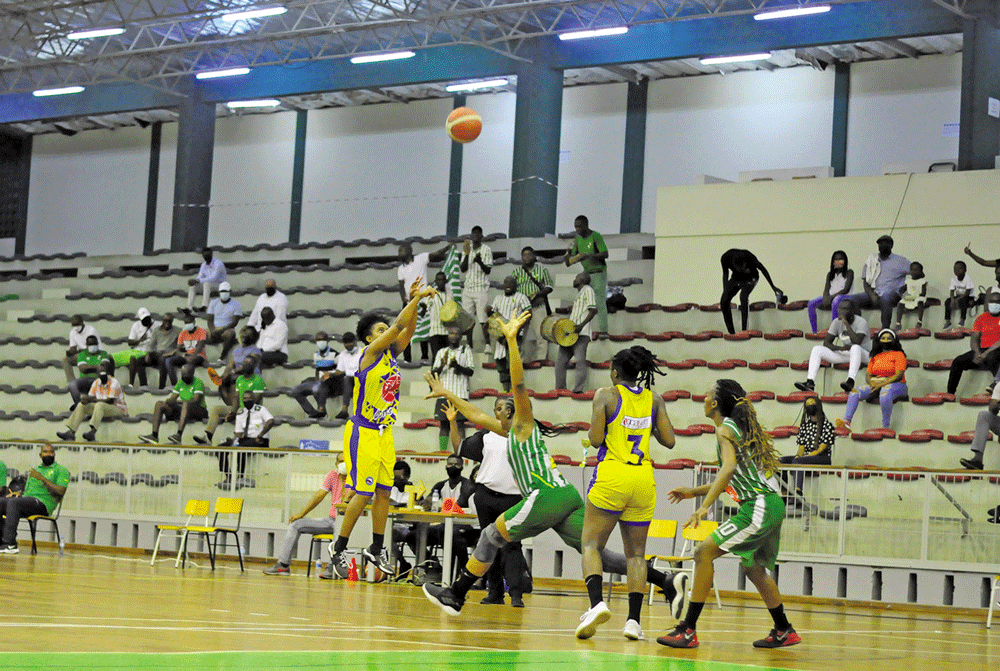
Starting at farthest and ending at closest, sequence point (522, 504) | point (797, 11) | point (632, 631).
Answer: point (797, 11), point (522, 504), point (632, 631)

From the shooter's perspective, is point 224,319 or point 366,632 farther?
point 224,319

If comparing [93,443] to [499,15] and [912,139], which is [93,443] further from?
[912,139]

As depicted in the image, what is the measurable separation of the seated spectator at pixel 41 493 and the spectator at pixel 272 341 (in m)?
5.20

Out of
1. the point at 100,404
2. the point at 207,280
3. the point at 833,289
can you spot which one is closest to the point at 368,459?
the point at 833,289

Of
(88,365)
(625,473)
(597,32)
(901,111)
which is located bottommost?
(625,473)

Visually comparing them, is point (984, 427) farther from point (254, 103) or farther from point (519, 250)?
point (254, 103)

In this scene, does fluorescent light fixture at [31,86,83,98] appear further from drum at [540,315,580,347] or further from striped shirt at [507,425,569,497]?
striped shirt at [507,425,569,497]

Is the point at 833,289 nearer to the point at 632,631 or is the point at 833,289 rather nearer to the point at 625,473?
the point at 625,473

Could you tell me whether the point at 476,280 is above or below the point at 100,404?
above

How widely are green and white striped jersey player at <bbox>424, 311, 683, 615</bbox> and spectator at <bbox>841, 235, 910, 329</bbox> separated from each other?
447 inches

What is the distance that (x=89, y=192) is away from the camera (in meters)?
35.5

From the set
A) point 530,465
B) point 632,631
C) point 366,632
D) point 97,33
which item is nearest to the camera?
point 366,632

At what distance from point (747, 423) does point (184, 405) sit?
44.8 feet

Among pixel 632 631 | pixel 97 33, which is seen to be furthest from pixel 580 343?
pixel 97 33
